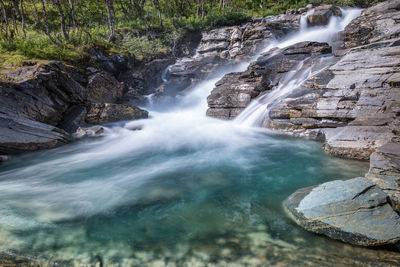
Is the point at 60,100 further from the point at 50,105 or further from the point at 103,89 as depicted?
the point at 103,89

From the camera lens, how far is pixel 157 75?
18.1m

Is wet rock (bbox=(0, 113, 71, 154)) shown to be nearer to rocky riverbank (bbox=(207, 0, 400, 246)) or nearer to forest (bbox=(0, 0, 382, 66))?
forest (bbox=(0, 0, 382, 66))

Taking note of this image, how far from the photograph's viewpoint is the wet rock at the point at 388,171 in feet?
13.3

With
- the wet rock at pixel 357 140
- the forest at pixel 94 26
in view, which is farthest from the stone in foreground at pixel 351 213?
the forest at pixel 94 26

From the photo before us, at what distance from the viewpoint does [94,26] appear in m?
24.3

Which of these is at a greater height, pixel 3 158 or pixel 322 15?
pixel 322 15

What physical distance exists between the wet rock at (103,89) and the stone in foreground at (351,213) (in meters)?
11.4

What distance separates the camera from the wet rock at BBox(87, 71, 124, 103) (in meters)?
12.4

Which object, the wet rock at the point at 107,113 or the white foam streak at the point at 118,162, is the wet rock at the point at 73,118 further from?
the white foam streak at the point at 118,162

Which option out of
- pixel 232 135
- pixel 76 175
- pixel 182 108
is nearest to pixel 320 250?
pixel 76 175

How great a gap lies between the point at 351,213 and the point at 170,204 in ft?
9.92

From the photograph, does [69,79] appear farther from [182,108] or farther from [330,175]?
[330,175]

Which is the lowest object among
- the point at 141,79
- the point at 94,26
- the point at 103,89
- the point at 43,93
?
the point at 43,93

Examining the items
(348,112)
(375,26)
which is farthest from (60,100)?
(375,26)
